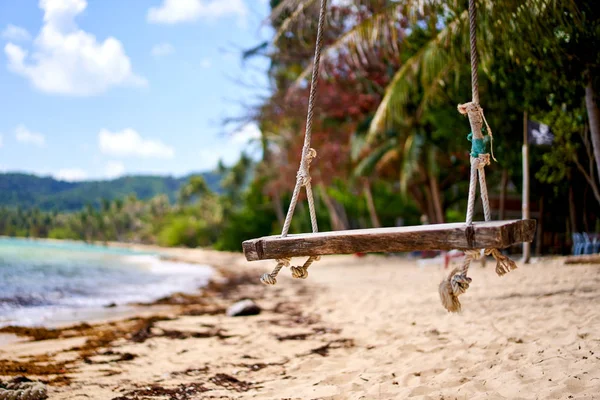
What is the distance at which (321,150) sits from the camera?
17.5m

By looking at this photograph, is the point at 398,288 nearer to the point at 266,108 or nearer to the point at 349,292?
the point at 349,292

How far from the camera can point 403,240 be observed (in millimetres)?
2391

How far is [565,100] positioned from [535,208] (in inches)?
294

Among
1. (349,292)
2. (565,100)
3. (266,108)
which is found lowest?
(349,292)

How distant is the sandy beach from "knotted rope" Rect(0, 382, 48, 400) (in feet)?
0.30

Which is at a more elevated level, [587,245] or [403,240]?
[403,240]

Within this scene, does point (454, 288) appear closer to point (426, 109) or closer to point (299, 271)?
point (299, 271)

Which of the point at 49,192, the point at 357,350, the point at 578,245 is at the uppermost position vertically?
the point at 49,192

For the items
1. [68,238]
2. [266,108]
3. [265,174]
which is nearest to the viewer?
[266,108]

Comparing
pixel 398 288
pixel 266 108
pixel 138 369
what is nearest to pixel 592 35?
pixel 398 288

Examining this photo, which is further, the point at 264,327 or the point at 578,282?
the point at 264,327

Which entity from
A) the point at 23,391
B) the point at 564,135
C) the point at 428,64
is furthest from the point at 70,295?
the point at 564,135

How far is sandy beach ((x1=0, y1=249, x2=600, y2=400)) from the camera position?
3324 millimetres

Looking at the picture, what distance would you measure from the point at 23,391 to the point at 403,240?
2.92 m
